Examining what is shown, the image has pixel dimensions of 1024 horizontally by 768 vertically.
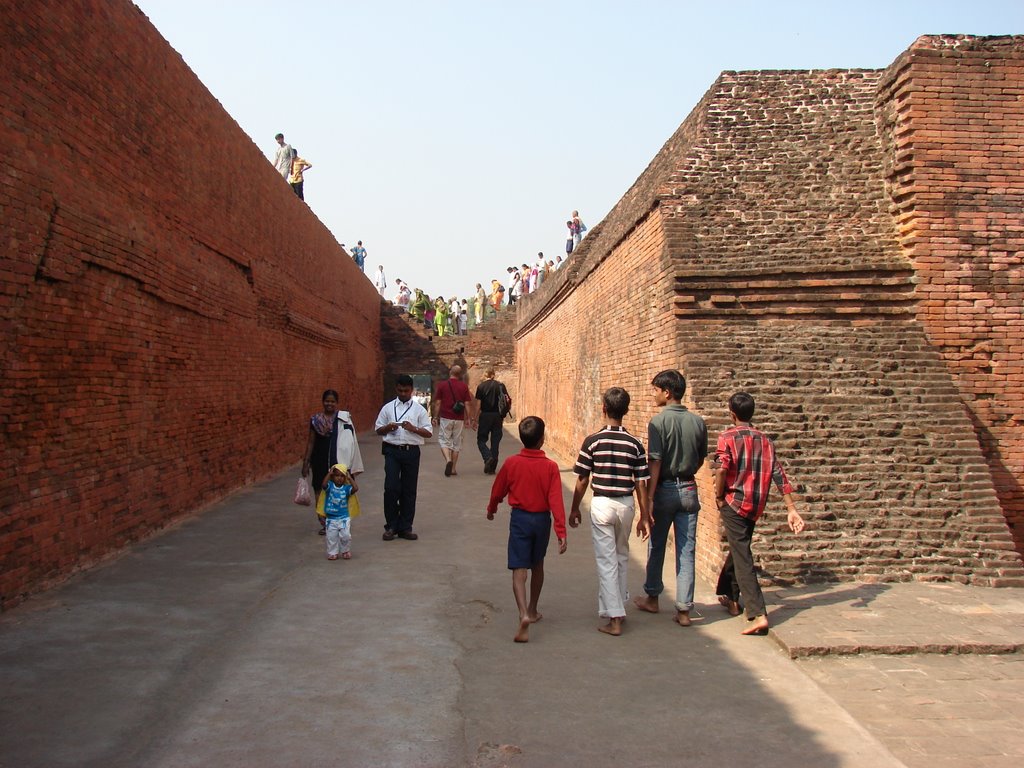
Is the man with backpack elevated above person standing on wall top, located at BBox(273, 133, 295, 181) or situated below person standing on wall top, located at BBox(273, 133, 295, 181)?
below

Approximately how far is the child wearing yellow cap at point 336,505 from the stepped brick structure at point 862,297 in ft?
9.65

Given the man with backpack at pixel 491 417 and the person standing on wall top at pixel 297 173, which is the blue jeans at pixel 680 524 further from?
the person standing on wall top at pixel 297 173

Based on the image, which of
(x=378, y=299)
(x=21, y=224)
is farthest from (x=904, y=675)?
(x=378, y=299)

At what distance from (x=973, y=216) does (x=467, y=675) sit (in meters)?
6.23

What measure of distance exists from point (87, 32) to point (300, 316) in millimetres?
7741

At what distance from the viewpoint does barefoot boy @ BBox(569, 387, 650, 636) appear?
185 inches

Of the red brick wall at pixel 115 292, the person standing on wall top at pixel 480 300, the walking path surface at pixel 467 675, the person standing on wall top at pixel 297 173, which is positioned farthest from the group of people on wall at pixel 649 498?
the person standing on wall top at pixel 480 300

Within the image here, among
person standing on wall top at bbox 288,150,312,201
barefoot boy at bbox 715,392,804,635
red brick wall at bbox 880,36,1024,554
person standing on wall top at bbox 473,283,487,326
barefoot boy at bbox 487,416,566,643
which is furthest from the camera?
person standing on wall top at bbox 473,283,487,326

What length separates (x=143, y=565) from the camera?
5969 mm

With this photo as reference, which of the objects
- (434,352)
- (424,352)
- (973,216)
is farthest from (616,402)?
(424,352)

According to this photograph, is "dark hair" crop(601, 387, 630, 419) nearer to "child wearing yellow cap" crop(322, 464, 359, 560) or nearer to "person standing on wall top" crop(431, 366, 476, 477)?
"child wearing yellow cap" crop(322, 464, 359, 560)

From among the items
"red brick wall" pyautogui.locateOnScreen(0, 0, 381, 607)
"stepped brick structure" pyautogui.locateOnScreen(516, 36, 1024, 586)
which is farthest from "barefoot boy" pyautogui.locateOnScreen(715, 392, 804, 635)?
"red brick wall" pyautogui.locateOnScreen(0, 0, 381, 607)

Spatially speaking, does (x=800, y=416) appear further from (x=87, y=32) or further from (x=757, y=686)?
(x=87, y=32)

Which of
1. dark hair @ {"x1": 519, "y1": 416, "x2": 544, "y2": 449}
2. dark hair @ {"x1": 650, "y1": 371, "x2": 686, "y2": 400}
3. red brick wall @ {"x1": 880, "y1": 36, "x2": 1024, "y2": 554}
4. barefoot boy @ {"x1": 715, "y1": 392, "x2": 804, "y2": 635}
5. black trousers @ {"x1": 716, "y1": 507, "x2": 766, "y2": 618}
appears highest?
red brick wall @ {"x1": 880, "y1": 36, "x2": 1024, "y2": 554}
